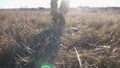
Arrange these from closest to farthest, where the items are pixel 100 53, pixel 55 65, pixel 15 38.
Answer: pixel 55 65 < pixel 100 53 < pixel 15 38

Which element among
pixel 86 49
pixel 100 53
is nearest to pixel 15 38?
pixel 86 49

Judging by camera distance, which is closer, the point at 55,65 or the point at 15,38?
the point at 55,65

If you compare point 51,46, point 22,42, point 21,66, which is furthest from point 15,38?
point 21,66

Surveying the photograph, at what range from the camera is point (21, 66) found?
3.68 meters

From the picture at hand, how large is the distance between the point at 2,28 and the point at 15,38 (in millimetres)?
850

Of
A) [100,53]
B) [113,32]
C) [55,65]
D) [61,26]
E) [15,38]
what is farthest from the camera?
[61,26]

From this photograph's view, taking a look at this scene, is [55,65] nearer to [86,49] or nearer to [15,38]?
[86,49]

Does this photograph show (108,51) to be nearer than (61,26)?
Yes

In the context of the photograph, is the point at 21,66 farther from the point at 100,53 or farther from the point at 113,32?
the point at 113,32

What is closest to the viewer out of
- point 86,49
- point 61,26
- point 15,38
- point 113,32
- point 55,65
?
point 55,65

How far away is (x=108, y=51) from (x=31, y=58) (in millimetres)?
1291

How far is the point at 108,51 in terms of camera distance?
4.02 meters

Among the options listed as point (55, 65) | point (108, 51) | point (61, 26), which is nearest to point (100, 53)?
point (108, 51)

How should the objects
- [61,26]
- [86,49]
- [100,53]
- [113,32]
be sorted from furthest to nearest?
[61,26], [113,32], [86,49], [100,53]
